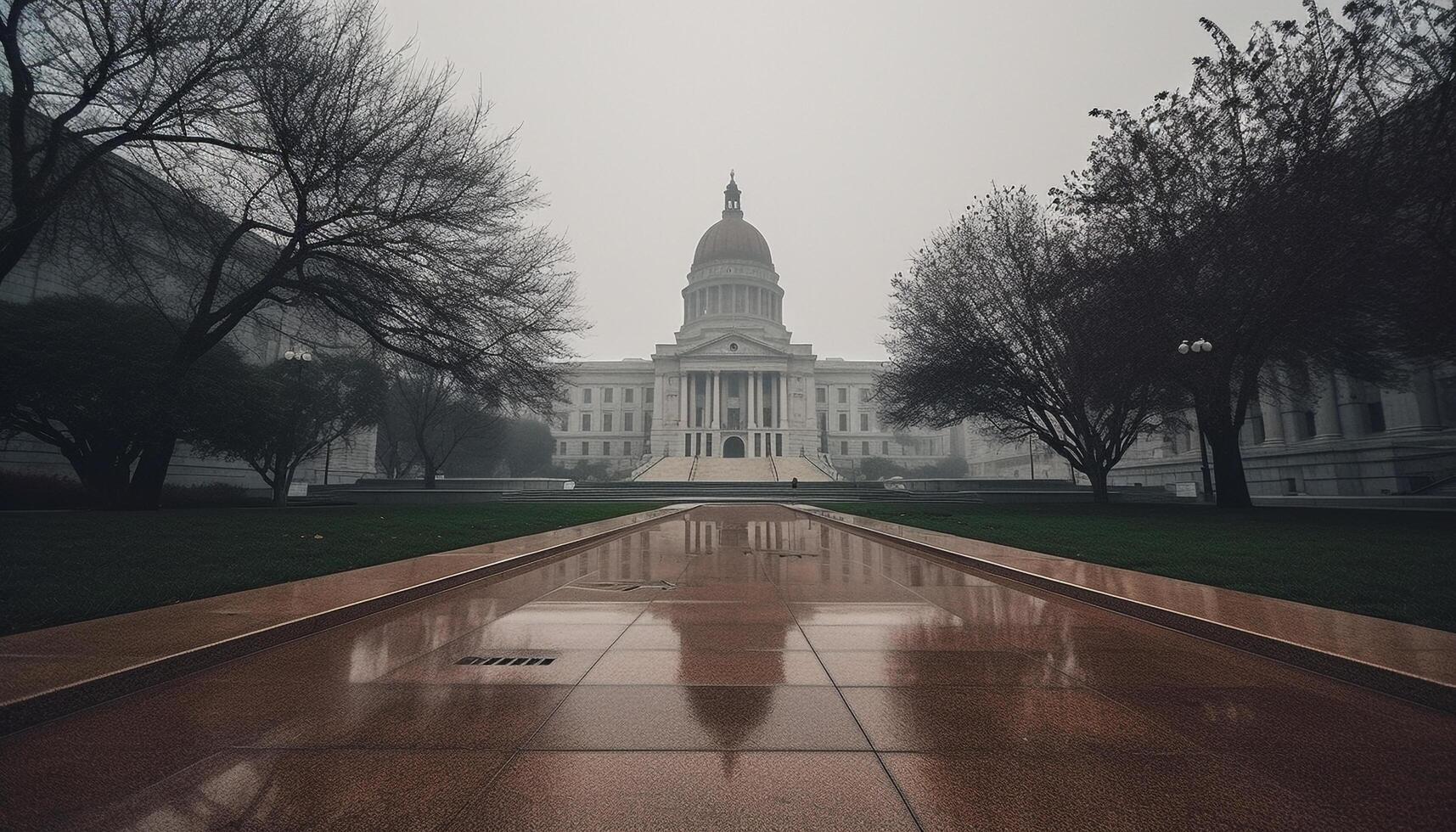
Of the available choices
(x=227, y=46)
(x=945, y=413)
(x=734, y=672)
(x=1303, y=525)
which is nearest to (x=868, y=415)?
(x=945, y=413)

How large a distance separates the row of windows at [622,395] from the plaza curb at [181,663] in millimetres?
85267

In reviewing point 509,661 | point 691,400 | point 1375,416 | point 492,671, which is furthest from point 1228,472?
point 691,400

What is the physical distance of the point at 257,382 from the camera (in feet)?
80.2

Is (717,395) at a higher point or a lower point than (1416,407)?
higher

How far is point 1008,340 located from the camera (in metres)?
25.8

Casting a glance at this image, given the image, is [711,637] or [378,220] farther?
[378,220]

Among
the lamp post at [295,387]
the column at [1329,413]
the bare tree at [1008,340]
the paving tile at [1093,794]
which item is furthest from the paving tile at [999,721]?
the column at [1329,413]

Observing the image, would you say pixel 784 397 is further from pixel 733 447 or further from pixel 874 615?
pixel 874 615

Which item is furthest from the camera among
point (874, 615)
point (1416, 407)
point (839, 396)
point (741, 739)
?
point (839, 396)

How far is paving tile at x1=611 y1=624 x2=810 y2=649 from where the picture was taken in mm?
5105

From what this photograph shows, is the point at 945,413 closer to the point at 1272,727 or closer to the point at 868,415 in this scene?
the point at 1272,727

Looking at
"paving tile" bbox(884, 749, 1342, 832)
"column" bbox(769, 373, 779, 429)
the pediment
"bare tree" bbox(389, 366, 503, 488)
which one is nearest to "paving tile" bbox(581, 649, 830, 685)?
"paving tile" bbox(884, 749, 1342, 832)

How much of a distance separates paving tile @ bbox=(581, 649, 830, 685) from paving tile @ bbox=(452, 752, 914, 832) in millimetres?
1149

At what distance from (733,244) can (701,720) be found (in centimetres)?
8947
